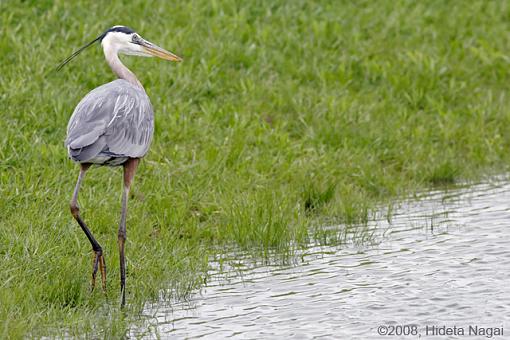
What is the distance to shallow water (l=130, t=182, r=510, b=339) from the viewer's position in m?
6.24

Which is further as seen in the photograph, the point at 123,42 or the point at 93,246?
the point at 123,42

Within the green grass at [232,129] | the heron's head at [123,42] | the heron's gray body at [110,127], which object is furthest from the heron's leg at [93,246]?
the heron's head at [123,42]

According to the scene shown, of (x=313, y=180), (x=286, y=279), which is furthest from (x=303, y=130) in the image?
(x=286, y=279)

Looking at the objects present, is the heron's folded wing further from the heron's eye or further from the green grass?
the green grass

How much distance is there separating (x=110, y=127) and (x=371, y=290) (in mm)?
2104

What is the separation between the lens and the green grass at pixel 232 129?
713cm

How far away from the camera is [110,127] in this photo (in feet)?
22.5

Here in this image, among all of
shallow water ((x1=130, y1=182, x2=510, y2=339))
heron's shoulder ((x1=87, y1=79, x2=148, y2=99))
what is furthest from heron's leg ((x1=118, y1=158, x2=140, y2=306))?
heron's shoulder ((x1=87, y1=79, x2=148, y2=99))

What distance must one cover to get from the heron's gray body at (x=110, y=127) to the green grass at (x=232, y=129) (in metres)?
0.78

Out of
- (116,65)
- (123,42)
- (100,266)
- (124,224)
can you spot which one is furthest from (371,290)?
(123,42)

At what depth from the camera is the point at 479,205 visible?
9062 millimetres

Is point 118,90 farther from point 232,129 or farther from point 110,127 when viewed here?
point 232,129

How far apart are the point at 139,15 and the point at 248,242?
448 centimetres

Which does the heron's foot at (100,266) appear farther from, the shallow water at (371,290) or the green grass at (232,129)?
the shallow water at (371,290)
